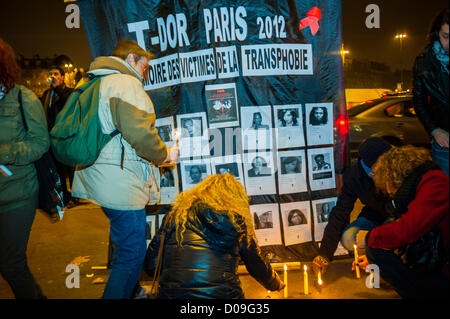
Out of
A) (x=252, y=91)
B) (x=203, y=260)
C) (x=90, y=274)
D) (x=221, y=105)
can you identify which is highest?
(x=252, y=91)

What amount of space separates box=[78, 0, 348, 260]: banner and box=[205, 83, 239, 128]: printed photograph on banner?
0.4 inches

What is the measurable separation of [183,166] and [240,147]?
2.02 feet

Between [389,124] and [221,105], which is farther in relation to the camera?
[389,124]

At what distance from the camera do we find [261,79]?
319cm

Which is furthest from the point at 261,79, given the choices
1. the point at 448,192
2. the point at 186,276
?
the point at 186,276

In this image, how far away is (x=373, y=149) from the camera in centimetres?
274

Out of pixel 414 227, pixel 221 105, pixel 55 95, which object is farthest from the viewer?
pixel 55 95

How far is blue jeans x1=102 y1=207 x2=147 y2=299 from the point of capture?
84.7 inches

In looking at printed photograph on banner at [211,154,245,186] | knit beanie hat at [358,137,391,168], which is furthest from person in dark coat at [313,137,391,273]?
printed photograph on banner at [211,154,245,186]

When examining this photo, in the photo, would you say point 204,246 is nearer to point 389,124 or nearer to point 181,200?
point 181,200

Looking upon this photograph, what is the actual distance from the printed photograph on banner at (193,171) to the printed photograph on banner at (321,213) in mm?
1205

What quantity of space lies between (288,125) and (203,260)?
1.91 metres

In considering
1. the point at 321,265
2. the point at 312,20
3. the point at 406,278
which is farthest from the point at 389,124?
the point at 406,278

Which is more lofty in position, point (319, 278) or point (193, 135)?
point (193, 135)
